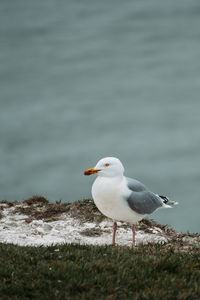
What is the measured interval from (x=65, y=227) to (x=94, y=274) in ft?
12.2

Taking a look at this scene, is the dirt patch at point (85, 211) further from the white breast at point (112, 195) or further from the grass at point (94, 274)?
the grass at point (94, 274)

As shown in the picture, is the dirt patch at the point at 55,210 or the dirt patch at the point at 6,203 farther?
the dirt patch at the point at 6,203

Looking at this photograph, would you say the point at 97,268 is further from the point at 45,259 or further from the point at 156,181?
the point at 156,181

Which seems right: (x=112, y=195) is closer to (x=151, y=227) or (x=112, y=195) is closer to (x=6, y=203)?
(x=151, y=227)

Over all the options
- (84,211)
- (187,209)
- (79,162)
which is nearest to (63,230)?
(84,211)

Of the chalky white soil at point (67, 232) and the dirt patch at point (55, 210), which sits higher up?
the dirt patch at point (55, 210)

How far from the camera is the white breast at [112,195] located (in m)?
8.33

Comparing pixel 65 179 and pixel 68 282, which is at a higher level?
pixel 65 179

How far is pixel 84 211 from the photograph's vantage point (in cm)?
1098

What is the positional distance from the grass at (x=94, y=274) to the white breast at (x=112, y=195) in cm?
98

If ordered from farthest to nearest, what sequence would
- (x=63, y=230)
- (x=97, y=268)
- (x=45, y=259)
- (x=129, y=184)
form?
(x=63, y=230) < (x=129, y=184) < (x=45, y=259) < (x=97, y=268)

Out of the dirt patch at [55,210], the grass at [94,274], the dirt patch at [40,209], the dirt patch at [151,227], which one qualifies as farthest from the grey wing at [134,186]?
the dirt patch at [40,209]

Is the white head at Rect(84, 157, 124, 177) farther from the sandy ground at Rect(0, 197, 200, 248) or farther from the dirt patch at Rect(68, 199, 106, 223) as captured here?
the dirt patch at Rect(68, 199, 106, 223)

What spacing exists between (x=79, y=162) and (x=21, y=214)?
36.6 meters
